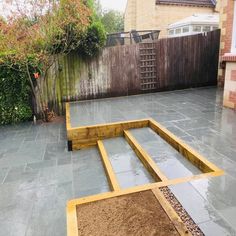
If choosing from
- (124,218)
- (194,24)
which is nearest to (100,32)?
(124,218)

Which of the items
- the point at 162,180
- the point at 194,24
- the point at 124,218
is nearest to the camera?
the point at 124,218

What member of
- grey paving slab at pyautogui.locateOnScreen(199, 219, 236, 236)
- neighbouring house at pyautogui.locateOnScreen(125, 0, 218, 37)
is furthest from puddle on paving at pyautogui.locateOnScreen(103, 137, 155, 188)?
neighbouring house at pyautogui.locateOnScreen(125, 0, 218, 37)

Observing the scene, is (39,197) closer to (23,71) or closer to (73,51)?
(23,71)

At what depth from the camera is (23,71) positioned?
597 cm

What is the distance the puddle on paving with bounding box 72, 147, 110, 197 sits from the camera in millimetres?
3127

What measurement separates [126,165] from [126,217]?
1.37 m

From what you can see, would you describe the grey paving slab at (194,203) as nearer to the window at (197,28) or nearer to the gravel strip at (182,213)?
the gravel strip at (182,213)

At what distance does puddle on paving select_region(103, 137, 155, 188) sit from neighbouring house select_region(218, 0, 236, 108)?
8.87 ft

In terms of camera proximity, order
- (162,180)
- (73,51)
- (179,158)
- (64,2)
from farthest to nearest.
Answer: (73,51) < (64,2) < (179,158) < (162,180)

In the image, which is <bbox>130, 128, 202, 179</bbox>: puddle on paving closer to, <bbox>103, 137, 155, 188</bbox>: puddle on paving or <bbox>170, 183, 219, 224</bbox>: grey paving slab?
<bbox>103, 137, 155, 188</bbox>: puddle on paving

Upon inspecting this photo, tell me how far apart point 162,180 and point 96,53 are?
5.03 metres

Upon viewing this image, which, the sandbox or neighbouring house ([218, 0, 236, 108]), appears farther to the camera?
neighbouring house ([218, 0, 236, 108])

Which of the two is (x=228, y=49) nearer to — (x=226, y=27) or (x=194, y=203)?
(x=226, y=27)

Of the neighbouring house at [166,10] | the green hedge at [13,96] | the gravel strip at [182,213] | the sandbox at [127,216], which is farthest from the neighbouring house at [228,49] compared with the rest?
the neighbouring house at [166,10]
